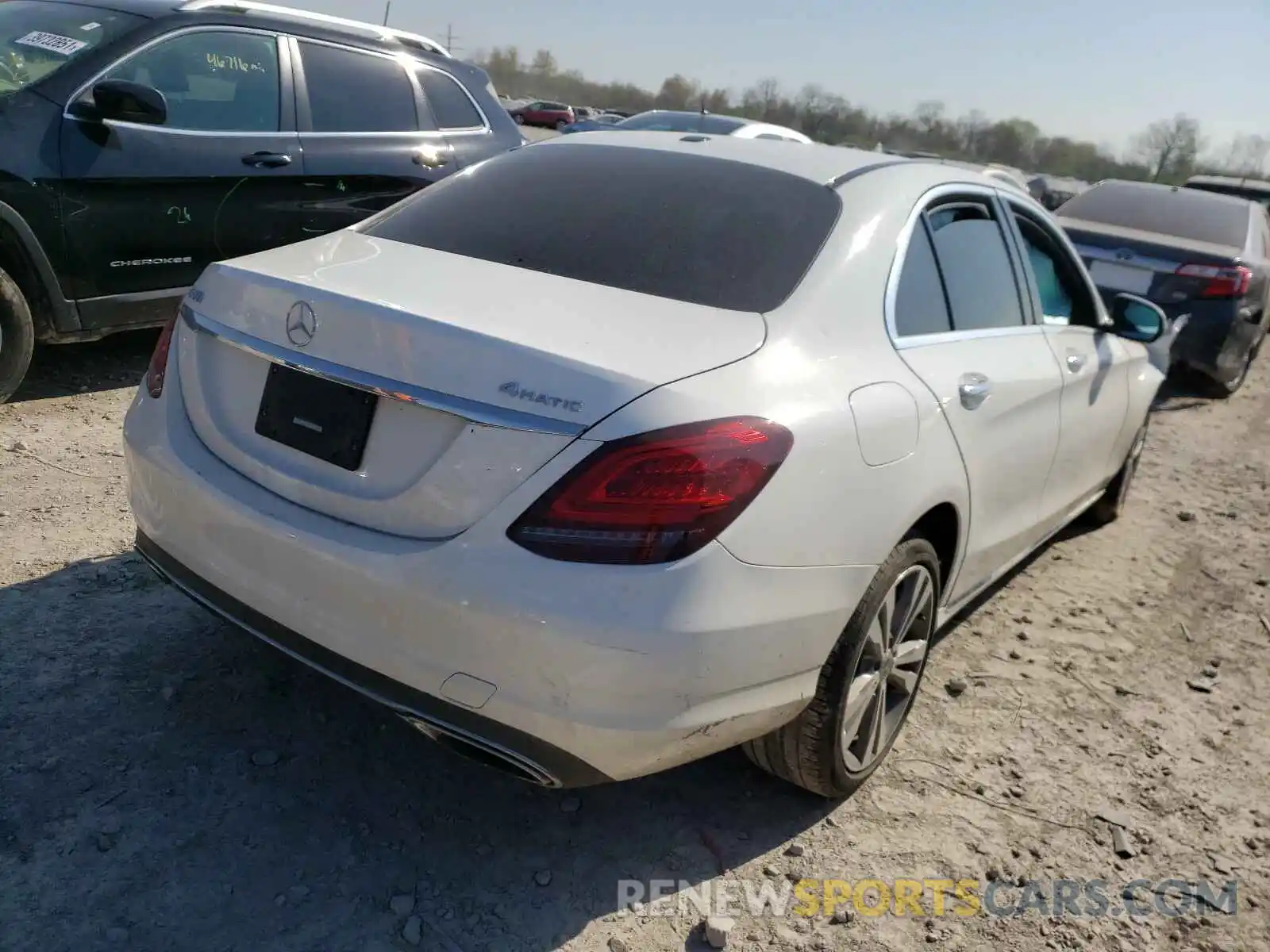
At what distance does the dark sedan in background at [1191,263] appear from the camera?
7.49 m

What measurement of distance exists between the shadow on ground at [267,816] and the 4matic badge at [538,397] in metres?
0.78

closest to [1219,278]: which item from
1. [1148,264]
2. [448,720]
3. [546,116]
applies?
[1148,264]

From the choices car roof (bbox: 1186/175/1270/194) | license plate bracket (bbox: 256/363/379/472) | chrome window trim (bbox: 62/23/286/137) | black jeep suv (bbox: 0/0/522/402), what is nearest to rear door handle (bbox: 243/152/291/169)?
black jeep suv (bbox: 0/0/522/402)

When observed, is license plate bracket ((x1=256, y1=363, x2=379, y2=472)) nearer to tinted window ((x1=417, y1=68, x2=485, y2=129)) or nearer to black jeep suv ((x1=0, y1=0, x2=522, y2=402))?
black jeep suv ((x1=0, y1=0, x2=522, y2=402))

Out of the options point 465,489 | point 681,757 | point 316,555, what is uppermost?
point 465,489

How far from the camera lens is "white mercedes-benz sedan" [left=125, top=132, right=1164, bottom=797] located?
1982mm

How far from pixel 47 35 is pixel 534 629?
Answer: 440 cm

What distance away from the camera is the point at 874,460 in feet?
7.78

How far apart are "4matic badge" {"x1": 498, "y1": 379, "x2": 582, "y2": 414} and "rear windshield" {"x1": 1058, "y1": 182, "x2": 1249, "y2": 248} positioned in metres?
7.28

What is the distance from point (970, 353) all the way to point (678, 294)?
0.99 meters

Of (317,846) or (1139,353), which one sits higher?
(1139,353)

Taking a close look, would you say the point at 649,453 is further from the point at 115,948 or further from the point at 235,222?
the point at 235,222

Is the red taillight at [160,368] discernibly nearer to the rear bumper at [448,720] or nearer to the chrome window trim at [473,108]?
the rear bumper at [448,720]

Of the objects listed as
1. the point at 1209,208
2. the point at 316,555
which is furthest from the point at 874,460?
the point at 1209,208
